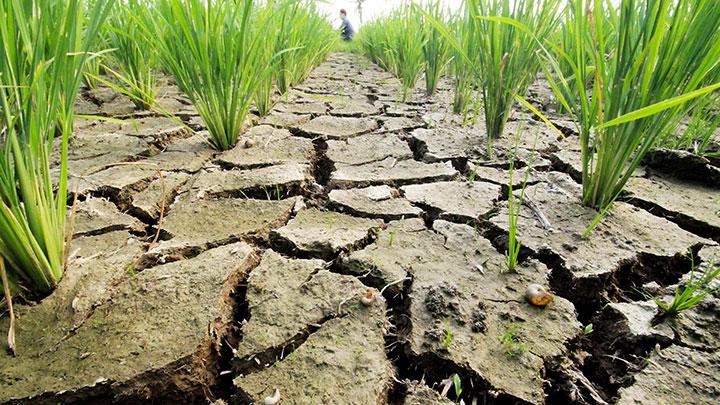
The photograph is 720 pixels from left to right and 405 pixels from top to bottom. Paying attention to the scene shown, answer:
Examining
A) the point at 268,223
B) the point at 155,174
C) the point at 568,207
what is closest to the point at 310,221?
the point at 268,223

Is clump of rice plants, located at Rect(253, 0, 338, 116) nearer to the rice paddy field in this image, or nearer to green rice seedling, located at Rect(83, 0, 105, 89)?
the rice paddy field

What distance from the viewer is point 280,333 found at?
78 cm

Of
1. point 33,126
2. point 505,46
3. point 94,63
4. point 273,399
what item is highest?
point 505,46

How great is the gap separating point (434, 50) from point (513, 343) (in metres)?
2.21

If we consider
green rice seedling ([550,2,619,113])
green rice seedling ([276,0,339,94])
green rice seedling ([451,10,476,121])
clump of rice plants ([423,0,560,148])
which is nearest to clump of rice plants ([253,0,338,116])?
green rice seedling ([276,0,339,94])

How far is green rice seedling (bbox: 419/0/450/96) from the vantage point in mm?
2357

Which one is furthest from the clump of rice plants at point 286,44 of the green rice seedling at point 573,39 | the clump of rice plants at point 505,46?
the green rice seedling at point 573,39

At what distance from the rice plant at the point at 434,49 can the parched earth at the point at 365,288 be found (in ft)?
3.88

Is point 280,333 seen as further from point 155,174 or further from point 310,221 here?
point 155,174

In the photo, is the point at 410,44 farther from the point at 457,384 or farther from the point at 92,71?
the point at 457,384

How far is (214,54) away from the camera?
1.42m

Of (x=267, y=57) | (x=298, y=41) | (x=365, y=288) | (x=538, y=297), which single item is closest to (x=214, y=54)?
(x=267, y=57)

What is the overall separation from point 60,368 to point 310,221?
663 millimetres

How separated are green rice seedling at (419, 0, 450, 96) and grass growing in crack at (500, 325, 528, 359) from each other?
196cm
